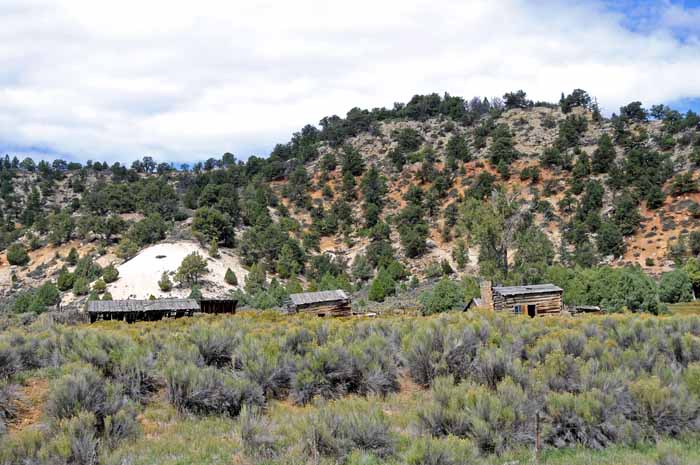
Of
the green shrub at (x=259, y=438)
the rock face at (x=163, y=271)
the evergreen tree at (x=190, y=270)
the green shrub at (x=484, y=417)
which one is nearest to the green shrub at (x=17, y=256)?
the rock face at (x=163, y=271)

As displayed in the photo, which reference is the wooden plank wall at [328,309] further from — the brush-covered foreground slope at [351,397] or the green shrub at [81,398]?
the green shrub at [81,398]

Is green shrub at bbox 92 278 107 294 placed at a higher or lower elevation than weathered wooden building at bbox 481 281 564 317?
higher

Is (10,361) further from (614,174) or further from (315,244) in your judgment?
(614,174)

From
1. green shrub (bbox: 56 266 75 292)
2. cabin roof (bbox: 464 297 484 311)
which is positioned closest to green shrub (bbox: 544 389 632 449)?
cabin roof (bbox: 464 297 484 311)

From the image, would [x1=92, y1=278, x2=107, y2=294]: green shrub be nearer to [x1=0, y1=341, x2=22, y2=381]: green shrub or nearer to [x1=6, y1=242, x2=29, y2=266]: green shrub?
[x1=6, y1=242, x2=29, y2=266]: green shrub

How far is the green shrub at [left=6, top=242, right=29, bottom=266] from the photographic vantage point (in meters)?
66.2

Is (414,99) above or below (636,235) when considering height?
above

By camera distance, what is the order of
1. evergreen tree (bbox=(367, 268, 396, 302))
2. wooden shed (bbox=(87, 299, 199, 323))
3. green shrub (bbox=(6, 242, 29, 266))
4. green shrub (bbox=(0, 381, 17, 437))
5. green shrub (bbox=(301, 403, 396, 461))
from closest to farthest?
green shrub (bbox=(301, 403, 396, 461)), green shrub (bbox=(0, 381, 17, 437)), wooden shed (bbox=(87, 299, 199, 323)), evergreen tree (bbox=(367, 268, 396, 302)), green shrub (bbox=(6, 242, 29, 266))

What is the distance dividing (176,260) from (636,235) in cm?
5118

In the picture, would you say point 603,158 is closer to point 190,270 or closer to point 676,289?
point 676,289

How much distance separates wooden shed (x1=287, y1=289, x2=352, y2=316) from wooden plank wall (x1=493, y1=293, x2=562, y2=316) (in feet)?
31.6

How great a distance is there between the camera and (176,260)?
61.4 metres

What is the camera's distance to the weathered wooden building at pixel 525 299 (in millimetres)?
30469

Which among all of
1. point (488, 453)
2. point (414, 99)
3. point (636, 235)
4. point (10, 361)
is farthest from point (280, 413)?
point (414, 99)
